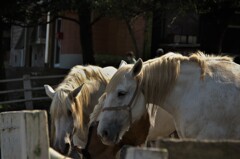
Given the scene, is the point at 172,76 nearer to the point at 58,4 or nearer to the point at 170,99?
the point at 170,99

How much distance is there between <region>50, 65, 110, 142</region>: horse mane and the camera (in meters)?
6.71

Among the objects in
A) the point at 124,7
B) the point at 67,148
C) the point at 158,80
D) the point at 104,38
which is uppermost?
the point at 124,7

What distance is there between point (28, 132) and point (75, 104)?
416 centimetres

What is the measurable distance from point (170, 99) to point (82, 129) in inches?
79.8

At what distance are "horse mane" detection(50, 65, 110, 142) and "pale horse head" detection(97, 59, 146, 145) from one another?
1.71 m

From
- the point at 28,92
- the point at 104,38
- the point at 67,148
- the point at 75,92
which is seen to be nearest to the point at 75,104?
the point at 75,92

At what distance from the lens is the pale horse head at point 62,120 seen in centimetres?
647

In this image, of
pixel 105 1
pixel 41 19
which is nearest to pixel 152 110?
pixel 105 1

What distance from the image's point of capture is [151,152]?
2230mm

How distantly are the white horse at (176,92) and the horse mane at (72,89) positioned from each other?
1641 millimetres

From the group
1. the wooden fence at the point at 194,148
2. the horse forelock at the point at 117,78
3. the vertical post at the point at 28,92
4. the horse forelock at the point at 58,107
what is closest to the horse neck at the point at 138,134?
the horse forelock at the point at 117,78

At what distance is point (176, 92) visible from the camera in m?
5.12

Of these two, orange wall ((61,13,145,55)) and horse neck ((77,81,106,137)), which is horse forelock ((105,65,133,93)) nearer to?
horse neck ((77,81,106,137))

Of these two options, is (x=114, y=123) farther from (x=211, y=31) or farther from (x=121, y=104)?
(x=211, y=31)
